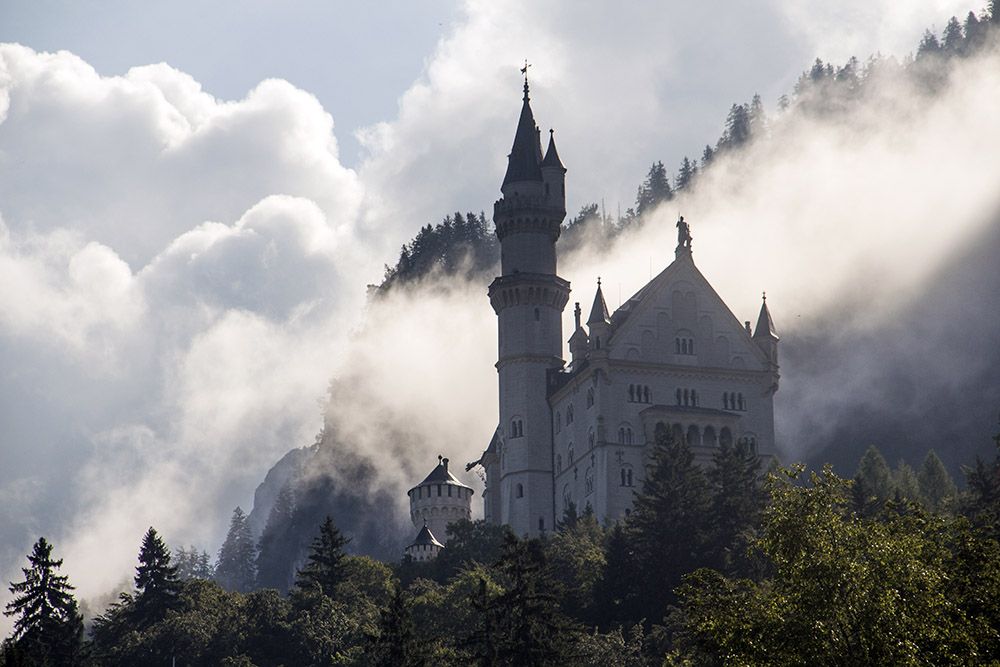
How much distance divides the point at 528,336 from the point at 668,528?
41.0 m

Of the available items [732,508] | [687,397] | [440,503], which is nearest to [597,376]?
[687,397]

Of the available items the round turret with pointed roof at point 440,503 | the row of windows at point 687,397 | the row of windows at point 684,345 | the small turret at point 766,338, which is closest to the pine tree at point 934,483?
the small turret at point 766,338

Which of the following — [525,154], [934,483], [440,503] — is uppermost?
[525,154]

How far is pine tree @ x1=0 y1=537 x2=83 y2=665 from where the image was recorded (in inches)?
3553

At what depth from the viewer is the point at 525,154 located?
141 meters

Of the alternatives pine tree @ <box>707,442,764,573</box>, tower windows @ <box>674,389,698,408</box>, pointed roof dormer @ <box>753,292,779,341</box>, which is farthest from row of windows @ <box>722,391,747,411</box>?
pine tree @ <box>707,442,764,573</box>

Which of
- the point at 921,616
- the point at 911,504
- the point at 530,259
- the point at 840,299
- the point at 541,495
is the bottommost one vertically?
the point at 921,616

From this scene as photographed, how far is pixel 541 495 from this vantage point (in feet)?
433

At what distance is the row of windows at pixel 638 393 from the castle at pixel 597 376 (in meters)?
0.07

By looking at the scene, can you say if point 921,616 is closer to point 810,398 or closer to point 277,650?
point 277,650

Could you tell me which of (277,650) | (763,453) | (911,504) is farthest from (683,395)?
(911,504)

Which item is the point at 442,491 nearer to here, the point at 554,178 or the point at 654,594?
the point at 554,178

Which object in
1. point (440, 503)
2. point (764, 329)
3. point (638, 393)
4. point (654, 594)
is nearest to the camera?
point (654, 594)

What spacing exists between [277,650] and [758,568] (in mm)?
25697
